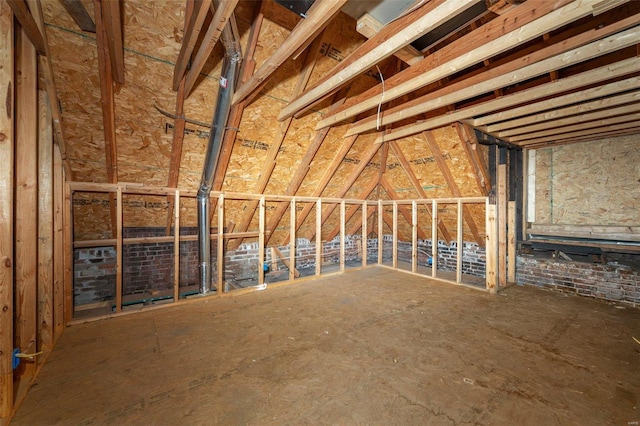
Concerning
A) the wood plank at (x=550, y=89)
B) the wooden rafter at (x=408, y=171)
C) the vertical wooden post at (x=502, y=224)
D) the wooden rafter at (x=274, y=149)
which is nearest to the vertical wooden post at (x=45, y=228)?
the wooden rafter at (x=274, y=149)

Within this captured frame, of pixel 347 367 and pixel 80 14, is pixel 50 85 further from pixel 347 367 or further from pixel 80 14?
pixel 347 367

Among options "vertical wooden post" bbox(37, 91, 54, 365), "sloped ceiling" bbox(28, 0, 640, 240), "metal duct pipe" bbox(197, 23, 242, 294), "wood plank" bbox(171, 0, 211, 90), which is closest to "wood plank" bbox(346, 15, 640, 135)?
"sloped ceiling" bbox(28, 0, 640, 240)

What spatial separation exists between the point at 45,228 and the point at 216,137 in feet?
5.83

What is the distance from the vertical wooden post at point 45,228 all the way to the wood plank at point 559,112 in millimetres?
4686

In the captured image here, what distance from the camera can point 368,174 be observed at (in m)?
5.12

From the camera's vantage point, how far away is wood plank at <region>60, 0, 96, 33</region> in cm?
190

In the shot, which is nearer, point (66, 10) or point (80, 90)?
point (66, 10)

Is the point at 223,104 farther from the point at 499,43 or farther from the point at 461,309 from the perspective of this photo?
the point at 461,309

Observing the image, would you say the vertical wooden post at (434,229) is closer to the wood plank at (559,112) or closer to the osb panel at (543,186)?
the wood plank at (559,112)

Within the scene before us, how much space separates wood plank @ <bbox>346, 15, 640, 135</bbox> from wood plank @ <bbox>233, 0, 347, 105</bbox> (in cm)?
164

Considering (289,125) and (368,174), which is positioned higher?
(289,125)

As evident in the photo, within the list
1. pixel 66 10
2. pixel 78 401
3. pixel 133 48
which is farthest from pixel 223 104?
pixel 78 401

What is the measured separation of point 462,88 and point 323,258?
4.64 metres

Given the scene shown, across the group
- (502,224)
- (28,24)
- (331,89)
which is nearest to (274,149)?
(331,89)
